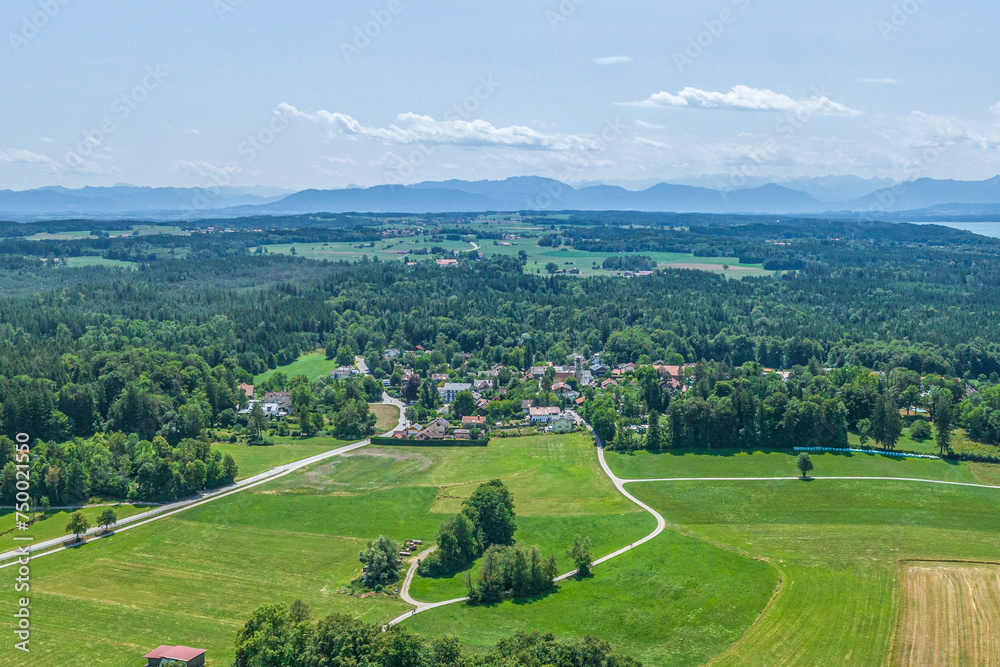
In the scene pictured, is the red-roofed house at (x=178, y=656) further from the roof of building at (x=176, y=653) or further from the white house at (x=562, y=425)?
the white house at (x=562, y=425)

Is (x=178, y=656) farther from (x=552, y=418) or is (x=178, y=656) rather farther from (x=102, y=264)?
(x=102, y=264)

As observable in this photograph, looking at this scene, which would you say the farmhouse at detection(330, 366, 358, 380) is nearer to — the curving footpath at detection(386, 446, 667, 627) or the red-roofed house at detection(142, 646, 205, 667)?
the curving footpath at detection(386, 446, 667, 627)

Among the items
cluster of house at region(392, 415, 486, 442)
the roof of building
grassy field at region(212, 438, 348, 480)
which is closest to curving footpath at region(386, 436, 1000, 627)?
the roof of building

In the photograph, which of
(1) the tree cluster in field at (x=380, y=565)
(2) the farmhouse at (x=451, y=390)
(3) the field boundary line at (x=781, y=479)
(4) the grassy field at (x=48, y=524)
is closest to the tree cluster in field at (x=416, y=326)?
(2) the farmhouse at (x=451, y=390)

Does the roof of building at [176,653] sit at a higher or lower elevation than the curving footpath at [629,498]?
higher

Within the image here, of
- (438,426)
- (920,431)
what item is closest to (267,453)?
(438,426)

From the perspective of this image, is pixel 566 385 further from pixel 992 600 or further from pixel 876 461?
pixel 992 600
